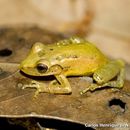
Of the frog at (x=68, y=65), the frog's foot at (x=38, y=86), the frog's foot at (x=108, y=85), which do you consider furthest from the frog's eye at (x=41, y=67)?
the frog's foot at (x=108, y=85)

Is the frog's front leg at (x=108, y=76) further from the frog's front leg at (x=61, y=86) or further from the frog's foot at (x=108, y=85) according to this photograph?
the frog's front leg at (x=61, y=86)

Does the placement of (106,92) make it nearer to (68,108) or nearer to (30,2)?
(68,108)

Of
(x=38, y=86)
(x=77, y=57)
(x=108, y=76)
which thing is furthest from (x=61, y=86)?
(x=108, y=76)

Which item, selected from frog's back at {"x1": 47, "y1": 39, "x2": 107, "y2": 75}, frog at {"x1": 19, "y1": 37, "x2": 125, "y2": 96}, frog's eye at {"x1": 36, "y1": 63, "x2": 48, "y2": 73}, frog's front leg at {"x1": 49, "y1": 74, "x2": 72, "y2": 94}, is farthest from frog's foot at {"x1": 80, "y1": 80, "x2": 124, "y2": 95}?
frog's eye at {"x1": 36, "y1": 63, "x2": 48, "y2": 73}

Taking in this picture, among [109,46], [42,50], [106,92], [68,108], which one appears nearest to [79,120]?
[68,108]

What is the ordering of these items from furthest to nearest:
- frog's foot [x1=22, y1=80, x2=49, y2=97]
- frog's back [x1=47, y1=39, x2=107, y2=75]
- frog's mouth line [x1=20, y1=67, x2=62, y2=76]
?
frog's back [x1=47, y1=39, x2=107, y2=75]
frog's mouth line [x1=20, y1=67, x2=62, y2=76]
frog's foot [x1=22, y1=80, x2=49, y2=97]

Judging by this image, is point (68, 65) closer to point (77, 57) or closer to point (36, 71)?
point (77, 57)

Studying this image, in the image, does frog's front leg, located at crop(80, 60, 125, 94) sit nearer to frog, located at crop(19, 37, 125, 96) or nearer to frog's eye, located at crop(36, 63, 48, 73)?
frog, located at crop(19, 37, 125, 96)
